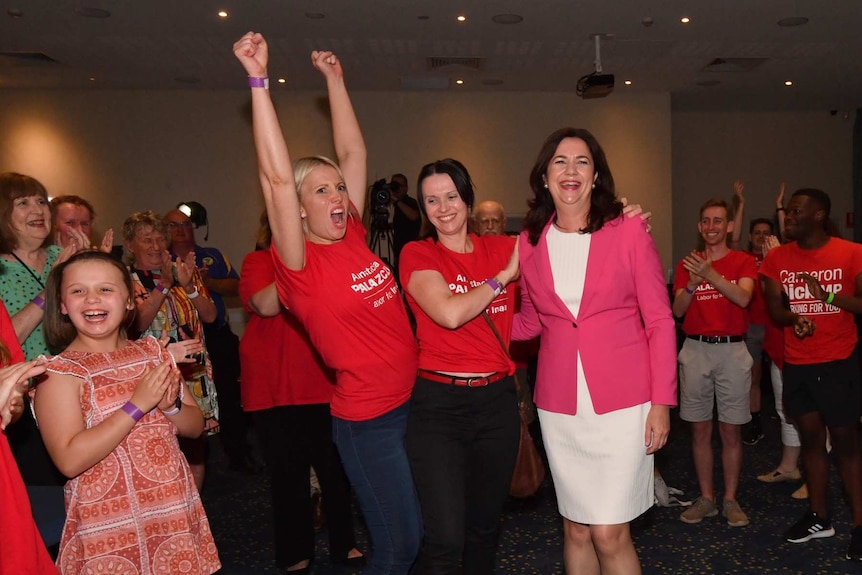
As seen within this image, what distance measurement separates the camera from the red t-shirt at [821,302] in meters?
3.39

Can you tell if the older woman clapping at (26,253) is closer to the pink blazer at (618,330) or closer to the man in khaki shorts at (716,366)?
the pink blazer at (618,330)

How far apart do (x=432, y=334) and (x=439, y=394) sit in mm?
188

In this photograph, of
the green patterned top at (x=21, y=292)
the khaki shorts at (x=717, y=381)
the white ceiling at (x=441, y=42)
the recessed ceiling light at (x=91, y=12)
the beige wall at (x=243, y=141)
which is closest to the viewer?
the green patterned top at (x=21, y=292)

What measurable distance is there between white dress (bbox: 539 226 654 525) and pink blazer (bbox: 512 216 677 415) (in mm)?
30

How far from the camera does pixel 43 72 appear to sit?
26.6 ft

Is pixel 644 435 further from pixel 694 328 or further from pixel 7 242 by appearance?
pixel 7 242

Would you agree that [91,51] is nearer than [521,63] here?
Yes

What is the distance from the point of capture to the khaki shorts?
374 centimetres

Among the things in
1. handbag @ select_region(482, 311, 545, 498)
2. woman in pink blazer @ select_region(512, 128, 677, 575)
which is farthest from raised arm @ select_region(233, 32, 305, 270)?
handbag @ select_region(482, 311, 545, 498)

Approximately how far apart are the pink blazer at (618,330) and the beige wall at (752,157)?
30.8ft

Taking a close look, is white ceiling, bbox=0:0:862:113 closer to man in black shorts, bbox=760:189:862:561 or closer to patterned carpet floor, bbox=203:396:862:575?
man in black shorts, bbox=760:189:862:561

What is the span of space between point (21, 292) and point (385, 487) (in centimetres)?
159

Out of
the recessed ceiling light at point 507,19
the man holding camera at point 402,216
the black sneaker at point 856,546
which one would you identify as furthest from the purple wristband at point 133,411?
the man holding camera at point 402,216

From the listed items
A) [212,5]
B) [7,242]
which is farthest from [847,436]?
[212,5]
